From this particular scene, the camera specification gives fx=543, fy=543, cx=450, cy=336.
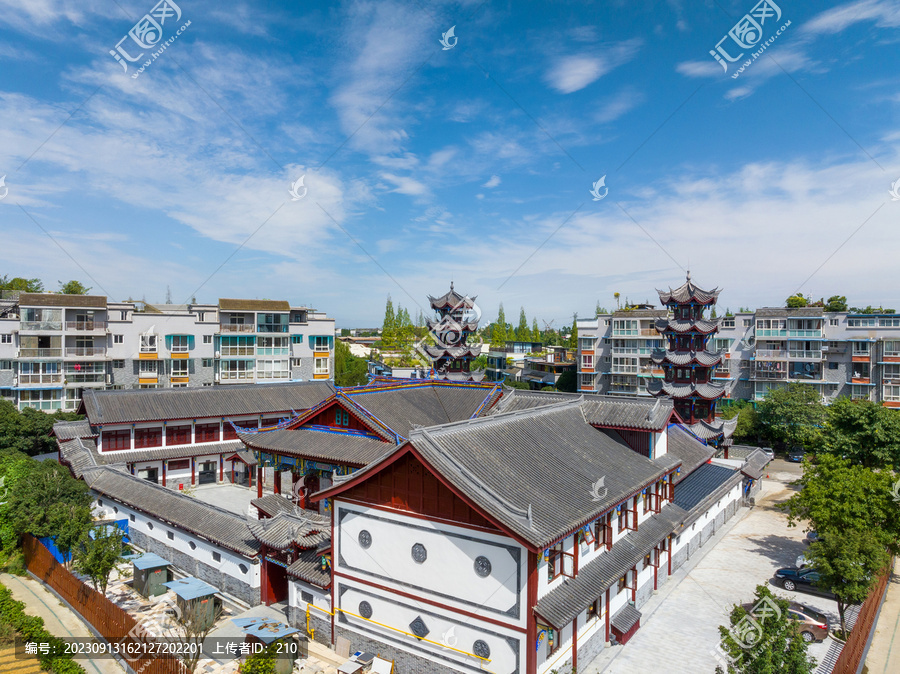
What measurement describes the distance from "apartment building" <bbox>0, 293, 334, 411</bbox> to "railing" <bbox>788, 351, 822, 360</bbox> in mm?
44040

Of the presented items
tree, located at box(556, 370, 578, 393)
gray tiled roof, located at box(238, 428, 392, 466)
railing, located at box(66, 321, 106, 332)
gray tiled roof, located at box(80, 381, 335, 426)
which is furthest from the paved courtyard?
railing, located at box(66, 321, 106, 332)

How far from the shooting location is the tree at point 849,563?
58.9 ft

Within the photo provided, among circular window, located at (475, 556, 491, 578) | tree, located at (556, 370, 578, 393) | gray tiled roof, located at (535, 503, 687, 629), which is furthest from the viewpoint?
tree, located at (556, 370, 578, 393)

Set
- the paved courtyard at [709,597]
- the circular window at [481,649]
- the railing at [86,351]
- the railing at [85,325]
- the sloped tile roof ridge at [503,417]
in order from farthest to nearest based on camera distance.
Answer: the railing at [85,325] → the railing at [86,351] → the paved courtyard at [709,597] → the sloped tile roof ridge at [503,417] → the circular window at [481,649]

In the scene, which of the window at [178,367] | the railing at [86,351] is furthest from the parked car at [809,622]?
the railing at [86,351]

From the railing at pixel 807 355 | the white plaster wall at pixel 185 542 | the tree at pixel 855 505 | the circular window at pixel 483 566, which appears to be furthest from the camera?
the railing at pixel 807 355

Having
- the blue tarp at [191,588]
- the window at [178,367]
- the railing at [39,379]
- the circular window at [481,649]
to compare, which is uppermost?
the window at [178,367]

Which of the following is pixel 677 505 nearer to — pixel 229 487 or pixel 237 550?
pixel 237 550

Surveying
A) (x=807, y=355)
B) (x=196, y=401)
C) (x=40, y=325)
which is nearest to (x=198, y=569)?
(x=196, y=401)

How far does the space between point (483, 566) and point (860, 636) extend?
11808mm

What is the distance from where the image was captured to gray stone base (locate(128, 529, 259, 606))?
21.0 m

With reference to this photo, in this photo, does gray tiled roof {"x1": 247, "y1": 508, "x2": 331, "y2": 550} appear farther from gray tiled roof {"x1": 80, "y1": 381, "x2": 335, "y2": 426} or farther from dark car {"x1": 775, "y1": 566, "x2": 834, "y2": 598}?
dark car {"x1": 775, "y1": 566, "x2": 834, "y2": 598}

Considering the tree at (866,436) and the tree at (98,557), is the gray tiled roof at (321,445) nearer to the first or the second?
the tree at (98,557)

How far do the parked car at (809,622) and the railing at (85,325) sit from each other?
49.6 metres
